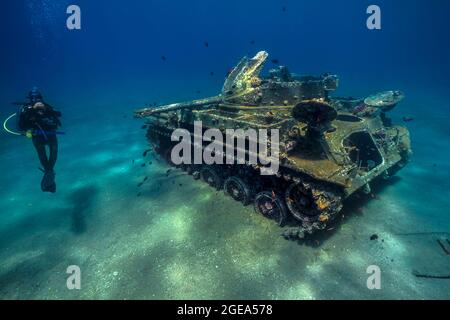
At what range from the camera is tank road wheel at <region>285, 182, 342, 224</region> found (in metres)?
6.51

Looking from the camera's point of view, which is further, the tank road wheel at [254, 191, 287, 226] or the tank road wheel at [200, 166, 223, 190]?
the tank road wheel at [200, 166, 223, 190]

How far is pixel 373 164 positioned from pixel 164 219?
23.7ft

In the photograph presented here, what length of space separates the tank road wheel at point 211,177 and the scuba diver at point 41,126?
16.1ft

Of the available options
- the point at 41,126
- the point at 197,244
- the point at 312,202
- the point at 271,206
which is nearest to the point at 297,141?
the point at 312,202

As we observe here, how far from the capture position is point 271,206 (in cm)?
812

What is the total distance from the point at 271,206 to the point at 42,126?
26.4 ft

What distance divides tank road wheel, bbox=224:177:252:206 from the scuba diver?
5696 millimetres

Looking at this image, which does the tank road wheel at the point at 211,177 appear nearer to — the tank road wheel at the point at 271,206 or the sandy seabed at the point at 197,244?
the sandy seabed at the point at 197,244

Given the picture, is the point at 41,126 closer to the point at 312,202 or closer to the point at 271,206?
the point at 271,206

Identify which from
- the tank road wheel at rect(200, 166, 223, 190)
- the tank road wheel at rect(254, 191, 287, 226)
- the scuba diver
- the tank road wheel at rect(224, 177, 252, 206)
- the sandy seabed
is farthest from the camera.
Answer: the tank road wheel at rect(200, 166, 223, 190)

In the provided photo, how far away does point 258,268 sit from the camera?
22.5 feet

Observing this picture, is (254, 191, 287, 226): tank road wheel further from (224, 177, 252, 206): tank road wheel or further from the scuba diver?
the scuba diver

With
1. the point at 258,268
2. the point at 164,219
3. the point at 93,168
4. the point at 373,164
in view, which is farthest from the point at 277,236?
the point at 93,168

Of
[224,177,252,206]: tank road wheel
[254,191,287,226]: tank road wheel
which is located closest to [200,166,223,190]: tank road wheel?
[224,177,252,206]: tank road wheel
